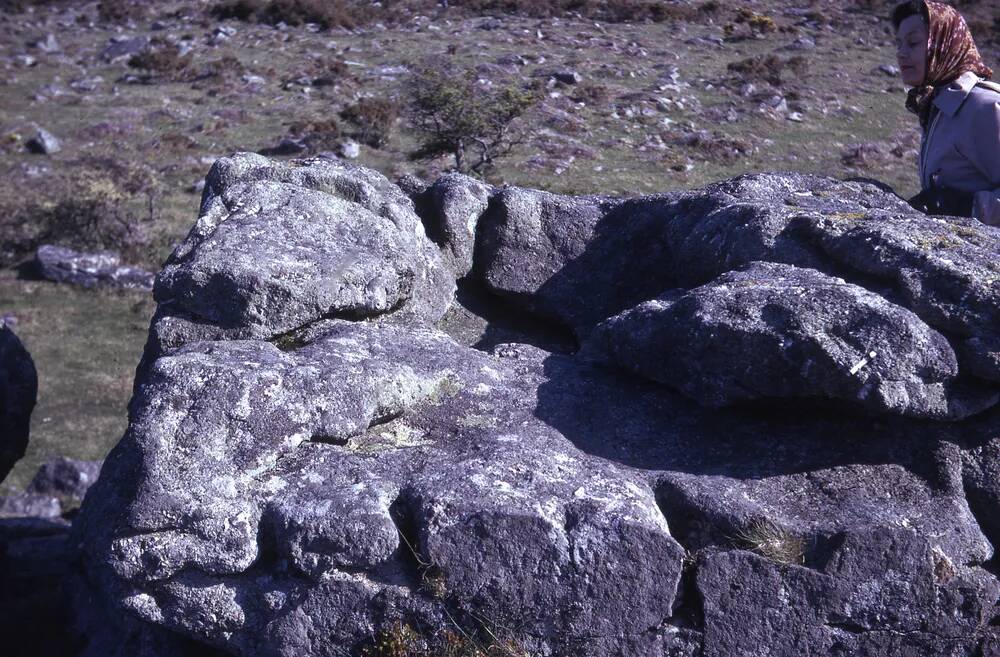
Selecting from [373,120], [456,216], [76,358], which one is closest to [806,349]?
[456,216]

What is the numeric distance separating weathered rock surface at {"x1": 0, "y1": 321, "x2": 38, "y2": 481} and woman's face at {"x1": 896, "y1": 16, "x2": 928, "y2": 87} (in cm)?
558

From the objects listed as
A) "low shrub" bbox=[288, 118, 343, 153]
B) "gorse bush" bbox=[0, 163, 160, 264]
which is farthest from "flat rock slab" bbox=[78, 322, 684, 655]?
"low shrub" bbox=[288, 118, 343, 153]

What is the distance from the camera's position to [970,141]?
5.08 m

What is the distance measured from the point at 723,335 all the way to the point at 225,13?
32490 mm

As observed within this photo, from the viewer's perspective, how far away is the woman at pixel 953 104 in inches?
199

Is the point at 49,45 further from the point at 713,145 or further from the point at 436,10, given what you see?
the point at 713,145

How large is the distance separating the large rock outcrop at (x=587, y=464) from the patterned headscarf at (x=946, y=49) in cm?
75

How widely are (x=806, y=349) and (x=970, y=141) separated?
1966 mm

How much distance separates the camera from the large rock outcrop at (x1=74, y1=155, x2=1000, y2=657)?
11.8 ft

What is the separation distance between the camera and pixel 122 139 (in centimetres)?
2058

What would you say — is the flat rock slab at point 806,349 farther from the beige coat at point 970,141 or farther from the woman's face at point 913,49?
the woman's face at point 913,49

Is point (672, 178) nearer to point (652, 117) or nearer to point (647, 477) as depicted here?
point (652, 117)

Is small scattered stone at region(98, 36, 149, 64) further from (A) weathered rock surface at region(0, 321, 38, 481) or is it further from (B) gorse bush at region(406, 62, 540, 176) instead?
(A) weathered rock surface at region(0, 321, 38, 481)

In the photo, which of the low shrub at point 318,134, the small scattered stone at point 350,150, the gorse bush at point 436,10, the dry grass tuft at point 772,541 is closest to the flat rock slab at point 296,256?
the dry grass tuft at point 772,541
